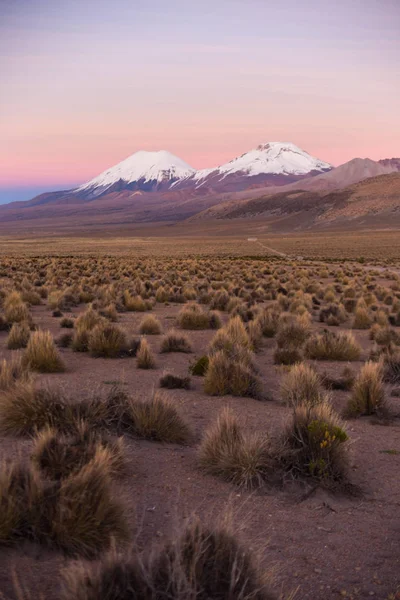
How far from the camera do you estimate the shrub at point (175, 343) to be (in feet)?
37.8

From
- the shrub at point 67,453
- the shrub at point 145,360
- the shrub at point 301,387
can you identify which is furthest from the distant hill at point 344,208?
the shrub at point 67,453

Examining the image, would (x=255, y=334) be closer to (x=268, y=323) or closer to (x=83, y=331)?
(x=268, y=323)

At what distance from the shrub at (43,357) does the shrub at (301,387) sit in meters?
3.86

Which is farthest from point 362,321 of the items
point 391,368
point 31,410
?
point 31,410

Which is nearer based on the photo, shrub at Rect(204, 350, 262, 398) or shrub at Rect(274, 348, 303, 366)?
shrub at Rect(204, 350, 262, 398)

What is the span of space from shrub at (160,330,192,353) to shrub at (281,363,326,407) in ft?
12.5

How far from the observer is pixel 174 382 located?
862cm

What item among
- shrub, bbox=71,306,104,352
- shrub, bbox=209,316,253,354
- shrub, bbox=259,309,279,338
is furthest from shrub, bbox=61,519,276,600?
shrub, bbox=259,309,279,338

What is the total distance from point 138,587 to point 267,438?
293 cm

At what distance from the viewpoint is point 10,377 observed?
755 cm

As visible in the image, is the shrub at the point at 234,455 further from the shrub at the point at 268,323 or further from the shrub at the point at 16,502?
the shrub at the point at 268,323

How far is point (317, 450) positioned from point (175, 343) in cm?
636

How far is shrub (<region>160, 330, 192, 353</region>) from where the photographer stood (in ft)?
37.8

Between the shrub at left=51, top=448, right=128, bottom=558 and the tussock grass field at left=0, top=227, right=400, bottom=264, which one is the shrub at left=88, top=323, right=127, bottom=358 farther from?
the tussock grass field at left=0, top=227, right=400, bottom=264
